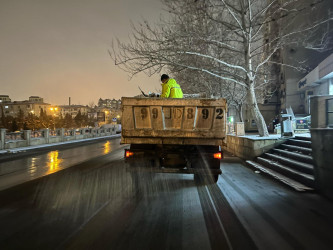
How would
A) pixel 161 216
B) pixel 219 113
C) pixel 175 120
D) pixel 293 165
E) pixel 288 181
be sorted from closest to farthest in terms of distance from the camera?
pixel 161 216 → pixel 219 113 → pixel 175 120 → pixel 288 181 → pixel 293 165

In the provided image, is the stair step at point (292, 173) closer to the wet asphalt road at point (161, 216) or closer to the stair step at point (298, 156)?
the stair step at point (298, 156)

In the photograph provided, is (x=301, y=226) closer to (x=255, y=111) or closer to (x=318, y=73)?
(x=255, y=111)

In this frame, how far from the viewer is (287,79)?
44.3m

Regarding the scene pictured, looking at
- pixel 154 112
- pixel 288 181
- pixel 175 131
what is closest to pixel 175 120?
pixel 175 131

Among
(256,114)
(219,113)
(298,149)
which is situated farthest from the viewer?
(256,114)

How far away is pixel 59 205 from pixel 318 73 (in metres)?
29.4

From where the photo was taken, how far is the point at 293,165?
8.45 meters

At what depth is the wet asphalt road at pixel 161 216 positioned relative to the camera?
3.55m

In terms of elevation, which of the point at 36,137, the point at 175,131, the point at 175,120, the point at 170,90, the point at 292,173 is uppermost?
the point at 170,90

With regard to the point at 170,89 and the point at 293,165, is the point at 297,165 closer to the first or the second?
the point at 293,165

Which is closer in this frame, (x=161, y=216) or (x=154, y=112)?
(x=161, y=216)

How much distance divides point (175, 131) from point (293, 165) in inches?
194

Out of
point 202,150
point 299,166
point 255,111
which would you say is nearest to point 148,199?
point 202,150

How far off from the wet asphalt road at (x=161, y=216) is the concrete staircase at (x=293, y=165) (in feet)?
2.22
